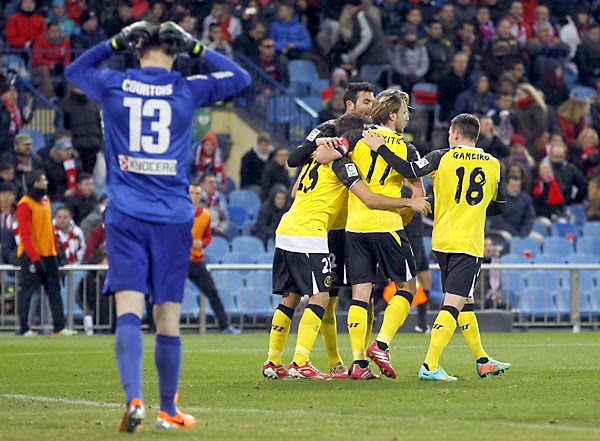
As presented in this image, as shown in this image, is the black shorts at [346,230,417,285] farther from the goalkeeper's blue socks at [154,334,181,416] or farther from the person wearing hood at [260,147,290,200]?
the person wearing hood at [260,147,290,200]

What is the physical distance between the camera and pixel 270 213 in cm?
2145

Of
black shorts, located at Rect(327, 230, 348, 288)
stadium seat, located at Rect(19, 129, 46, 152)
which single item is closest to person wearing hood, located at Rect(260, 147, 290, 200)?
stadium seat, located at Rect(19, 129, 46, 152)

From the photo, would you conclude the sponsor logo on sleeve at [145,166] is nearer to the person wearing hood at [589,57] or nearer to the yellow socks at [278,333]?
the yellow socks at [278,333]

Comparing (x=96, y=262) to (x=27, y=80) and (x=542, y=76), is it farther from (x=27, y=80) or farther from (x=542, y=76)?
(x=542, y=76)

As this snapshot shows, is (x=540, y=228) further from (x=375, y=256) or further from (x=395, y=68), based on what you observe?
(x=375, y=256)

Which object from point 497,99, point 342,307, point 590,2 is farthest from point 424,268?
point 590,2

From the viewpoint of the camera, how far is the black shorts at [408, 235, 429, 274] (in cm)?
1859

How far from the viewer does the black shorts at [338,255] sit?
1142 centimetres

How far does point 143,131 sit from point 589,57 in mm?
21303

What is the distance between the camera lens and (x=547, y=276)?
2022 centimetres

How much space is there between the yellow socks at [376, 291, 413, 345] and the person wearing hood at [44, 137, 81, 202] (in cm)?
1120

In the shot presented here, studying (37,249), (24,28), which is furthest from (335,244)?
(24,28)

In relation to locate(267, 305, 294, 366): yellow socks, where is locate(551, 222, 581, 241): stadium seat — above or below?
below

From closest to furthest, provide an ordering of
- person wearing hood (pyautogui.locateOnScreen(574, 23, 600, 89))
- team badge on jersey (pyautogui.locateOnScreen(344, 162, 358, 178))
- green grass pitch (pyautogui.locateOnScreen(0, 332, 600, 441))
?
green grass pitch (pyautogui.locateOnScreen(0, 332, 600, 441)) < team badge on jersey (pyautogui.locateOnScreen(344, 162, 358, 178)) < person wearing hood (pyautogui.locateOnScreen(574, 23, 600, 89))
